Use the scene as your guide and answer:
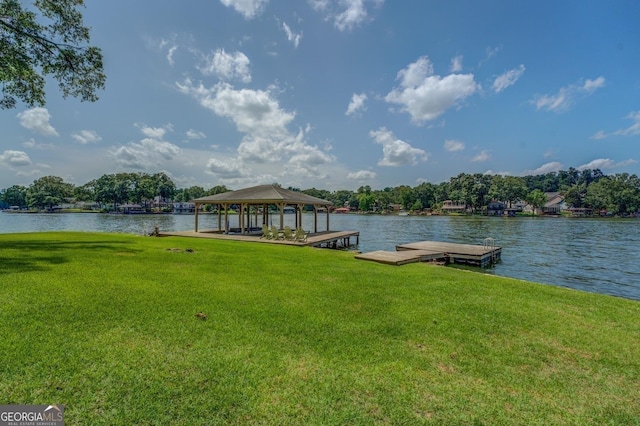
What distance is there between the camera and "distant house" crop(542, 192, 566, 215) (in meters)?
82.0

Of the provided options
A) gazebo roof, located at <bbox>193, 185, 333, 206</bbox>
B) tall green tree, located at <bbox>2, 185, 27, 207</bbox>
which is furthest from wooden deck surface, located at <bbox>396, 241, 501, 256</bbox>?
tall green tree, located at <bbox>2, 185, 27, 207</bbox>

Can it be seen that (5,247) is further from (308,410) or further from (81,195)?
(81,195)

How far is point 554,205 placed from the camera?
8694 cm

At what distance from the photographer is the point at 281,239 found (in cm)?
Answer: 1742

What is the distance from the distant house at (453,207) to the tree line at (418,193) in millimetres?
1471

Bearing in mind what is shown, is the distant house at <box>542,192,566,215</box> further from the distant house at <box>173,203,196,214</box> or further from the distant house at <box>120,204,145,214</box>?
the distant house at <box>120,204,145,214</box>

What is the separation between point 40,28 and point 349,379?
51.8 feet

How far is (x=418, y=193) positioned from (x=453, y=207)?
10988 millimetres

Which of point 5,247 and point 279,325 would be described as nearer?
point 279,325

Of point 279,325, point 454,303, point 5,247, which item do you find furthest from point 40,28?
point 454,303

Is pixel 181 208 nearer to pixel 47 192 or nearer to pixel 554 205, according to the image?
pixel 47 192

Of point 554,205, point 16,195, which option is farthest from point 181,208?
point 554,205

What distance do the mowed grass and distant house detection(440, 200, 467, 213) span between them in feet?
287

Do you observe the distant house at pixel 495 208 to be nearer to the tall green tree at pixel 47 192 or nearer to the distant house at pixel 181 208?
the distant house at pixel 181 208
